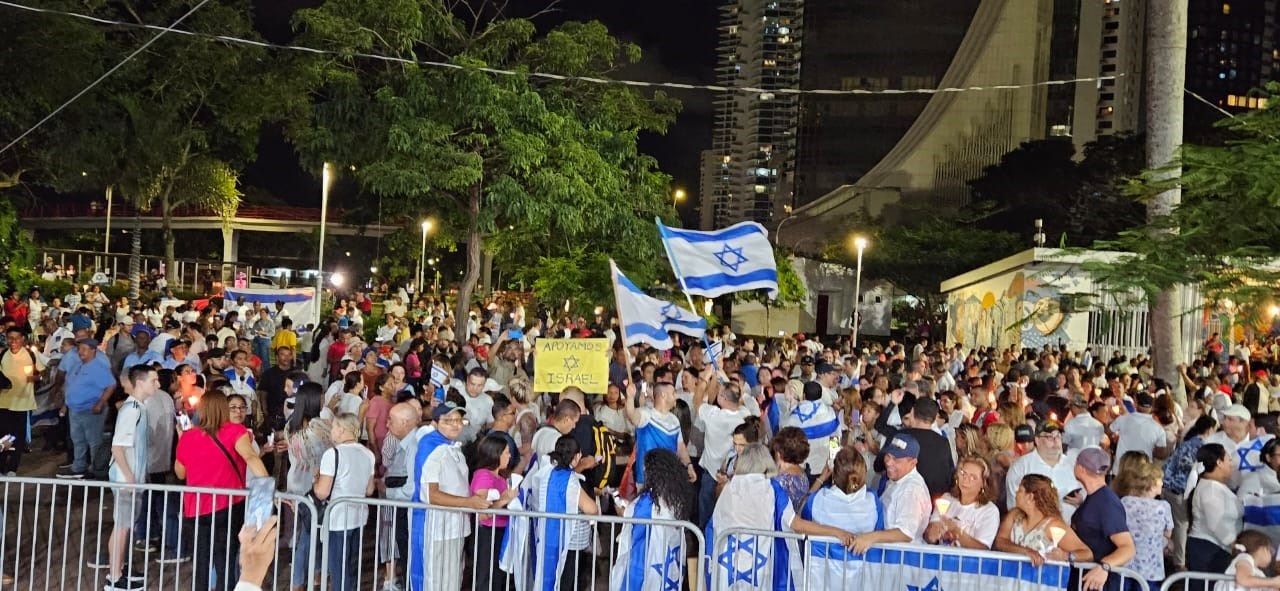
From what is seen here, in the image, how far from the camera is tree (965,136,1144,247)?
49125 millimetres

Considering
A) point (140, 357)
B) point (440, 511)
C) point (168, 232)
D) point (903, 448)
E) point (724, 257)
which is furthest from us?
point (168, 232)

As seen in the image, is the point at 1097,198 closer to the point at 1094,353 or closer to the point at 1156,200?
the point at 1094,353

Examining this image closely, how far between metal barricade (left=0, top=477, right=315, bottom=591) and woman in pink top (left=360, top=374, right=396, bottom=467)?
87 centimetres

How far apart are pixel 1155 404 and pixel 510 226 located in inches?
721

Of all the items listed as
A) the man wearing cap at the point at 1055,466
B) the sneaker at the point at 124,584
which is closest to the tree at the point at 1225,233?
the man wearing cap at the point at 1055,466

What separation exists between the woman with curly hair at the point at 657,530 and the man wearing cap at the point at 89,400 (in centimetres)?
670

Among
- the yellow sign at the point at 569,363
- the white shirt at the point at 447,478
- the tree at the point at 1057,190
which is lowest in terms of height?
the white shirt at the point at 447,478

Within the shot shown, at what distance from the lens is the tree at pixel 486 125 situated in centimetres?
2256

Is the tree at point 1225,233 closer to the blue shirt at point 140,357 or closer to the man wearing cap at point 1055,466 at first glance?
the man wearing cap at point 1055,466

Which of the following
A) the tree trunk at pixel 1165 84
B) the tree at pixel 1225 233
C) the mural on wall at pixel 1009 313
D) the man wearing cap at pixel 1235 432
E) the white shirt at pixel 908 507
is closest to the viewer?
the white shirt at pixel 908 507

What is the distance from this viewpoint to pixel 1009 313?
28.4 metres

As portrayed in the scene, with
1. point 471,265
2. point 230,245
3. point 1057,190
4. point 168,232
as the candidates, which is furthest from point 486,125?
point 230,245

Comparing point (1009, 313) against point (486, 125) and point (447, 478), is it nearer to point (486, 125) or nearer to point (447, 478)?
point (486, 125)

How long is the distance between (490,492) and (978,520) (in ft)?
9.46
